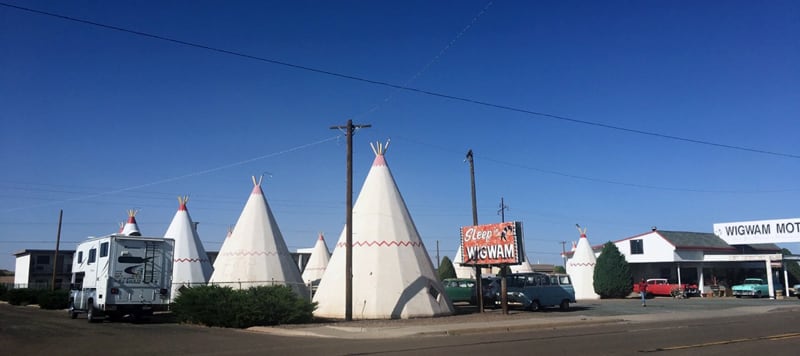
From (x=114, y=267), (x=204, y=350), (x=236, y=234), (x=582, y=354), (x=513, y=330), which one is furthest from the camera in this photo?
(x=236, y=234)

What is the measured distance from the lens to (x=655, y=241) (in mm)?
44000

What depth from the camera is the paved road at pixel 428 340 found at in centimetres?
1184

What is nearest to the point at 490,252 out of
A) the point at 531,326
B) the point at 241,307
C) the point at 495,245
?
the point at 495,245

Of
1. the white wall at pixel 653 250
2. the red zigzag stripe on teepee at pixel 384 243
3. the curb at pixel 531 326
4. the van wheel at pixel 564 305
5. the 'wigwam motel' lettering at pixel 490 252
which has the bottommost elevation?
the curb at pixel 531 326

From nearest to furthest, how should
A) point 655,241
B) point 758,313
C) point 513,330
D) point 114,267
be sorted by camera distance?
point 513,330 < point 114,267 < point 758,313 < point 655,241

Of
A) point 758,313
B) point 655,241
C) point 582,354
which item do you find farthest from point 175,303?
point 655,241

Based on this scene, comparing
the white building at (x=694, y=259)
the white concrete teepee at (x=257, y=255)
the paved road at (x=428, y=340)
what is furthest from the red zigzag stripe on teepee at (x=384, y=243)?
the white building at (x=694, y=259)

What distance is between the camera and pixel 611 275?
39594 mm

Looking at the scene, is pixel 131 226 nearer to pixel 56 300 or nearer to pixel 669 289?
pixel 56 300

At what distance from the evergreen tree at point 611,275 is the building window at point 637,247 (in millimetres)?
5740

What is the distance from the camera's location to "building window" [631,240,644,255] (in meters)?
45.2

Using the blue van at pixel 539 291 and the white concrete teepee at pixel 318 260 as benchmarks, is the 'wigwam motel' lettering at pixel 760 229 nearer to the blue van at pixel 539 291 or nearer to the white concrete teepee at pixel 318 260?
the blue van at pixel 539 291

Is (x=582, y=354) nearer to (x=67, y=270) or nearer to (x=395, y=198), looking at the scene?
(x=395, y=198)

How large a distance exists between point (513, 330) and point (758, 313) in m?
13.4
